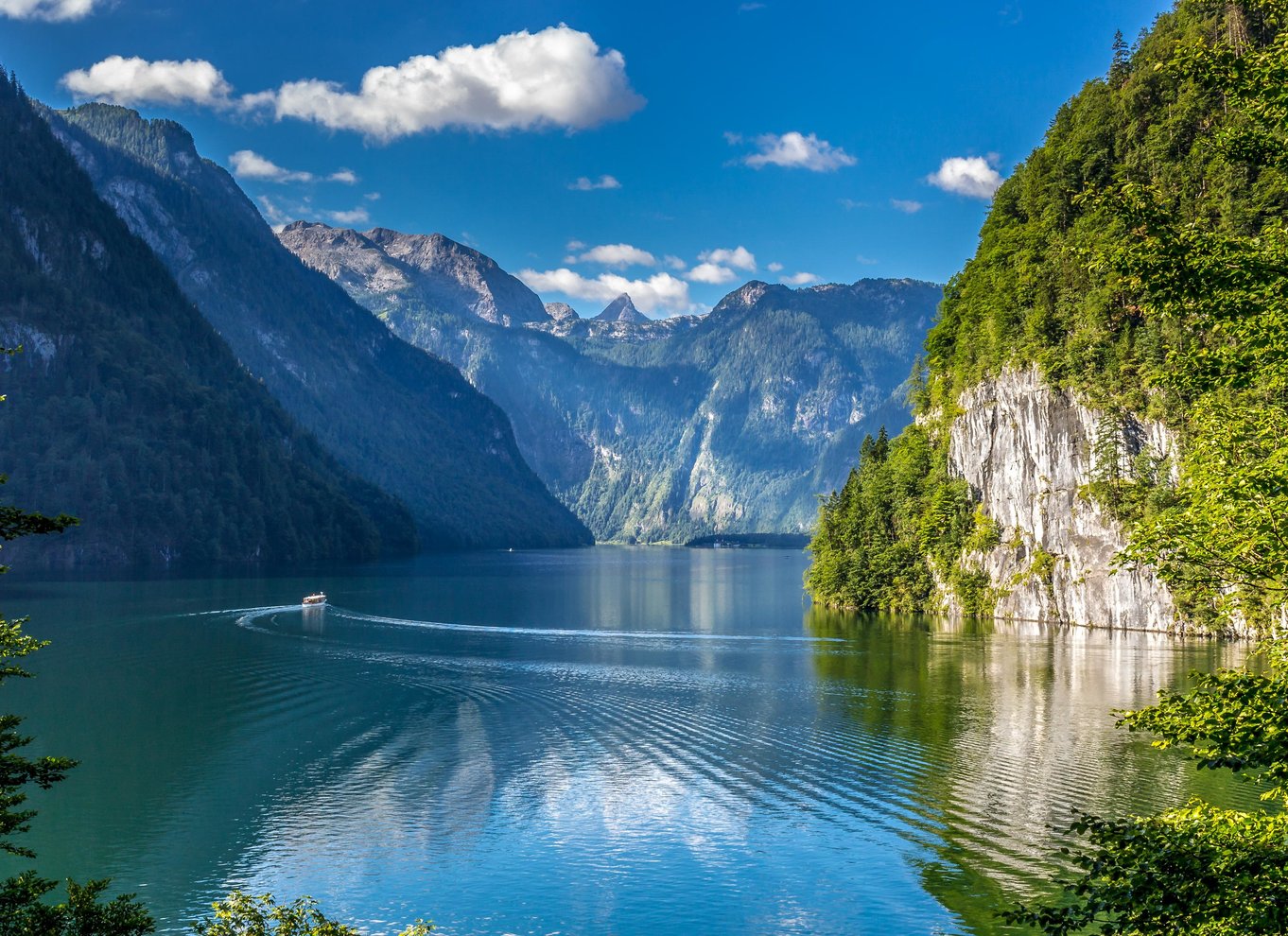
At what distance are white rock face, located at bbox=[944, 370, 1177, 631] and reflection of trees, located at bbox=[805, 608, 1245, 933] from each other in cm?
326

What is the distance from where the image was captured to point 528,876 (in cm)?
3095

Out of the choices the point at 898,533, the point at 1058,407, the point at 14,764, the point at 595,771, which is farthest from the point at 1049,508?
the point at 14,764

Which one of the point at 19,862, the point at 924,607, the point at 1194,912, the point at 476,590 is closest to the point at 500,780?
the point at 19,862

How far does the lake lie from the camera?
97.7 feet

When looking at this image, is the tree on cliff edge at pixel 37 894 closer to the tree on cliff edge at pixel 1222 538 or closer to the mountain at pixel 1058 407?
the tree on cliff edge at pixel 1222 538

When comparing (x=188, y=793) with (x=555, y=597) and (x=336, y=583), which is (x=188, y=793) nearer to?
(x=555, y=597)

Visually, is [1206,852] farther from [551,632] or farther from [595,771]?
[551,632]

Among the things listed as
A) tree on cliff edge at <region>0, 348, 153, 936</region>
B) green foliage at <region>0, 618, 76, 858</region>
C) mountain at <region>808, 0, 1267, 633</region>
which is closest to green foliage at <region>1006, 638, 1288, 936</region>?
tree on cliff edge at <region>0, 348, 153, 936</region>

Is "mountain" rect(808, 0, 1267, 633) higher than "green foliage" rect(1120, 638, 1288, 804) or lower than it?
higher

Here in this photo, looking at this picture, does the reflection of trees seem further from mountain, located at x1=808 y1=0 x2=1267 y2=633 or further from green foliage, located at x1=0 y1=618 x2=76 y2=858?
green foliage, located at x1=0 y1=618 x2=76 y2=858

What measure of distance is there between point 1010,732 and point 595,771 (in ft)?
67.8

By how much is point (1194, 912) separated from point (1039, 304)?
91.0m

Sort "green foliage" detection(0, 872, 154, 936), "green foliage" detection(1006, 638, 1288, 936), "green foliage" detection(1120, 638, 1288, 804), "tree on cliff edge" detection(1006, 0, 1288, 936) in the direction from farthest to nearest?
"green foliage" detection(1120, 638, 1288, 804) < "tree on cliff edge" detection(1006, 0, 1288, 936) < "green foliage" detection(1006, 638, 1288, 936) < "green foliage" detection(0, 872, 154, 936)

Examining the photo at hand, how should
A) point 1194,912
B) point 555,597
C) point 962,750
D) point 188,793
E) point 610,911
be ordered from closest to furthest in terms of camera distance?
point 1194,912, point 610,911, point 188,793, point 962,750, point 555,597
